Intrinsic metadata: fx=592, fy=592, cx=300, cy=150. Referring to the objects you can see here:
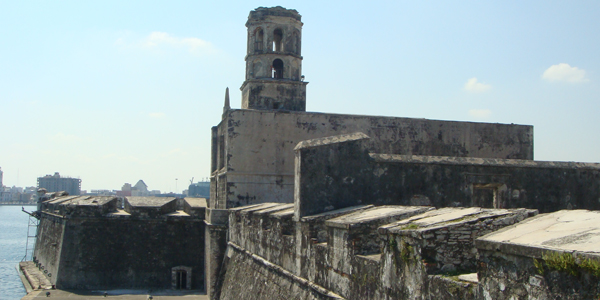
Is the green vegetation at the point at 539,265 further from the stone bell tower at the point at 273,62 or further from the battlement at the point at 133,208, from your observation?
the battlement at the point at 133,208

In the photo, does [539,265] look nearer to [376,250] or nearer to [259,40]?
[376,250]

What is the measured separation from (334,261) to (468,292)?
9.98ft

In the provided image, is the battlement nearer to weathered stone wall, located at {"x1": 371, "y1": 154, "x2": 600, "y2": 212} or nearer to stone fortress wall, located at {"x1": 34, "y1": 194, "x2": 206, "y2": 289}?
stone fortress wall, located at {"x1": 34, "y1": 194, "x2": 206, "y2": 289}

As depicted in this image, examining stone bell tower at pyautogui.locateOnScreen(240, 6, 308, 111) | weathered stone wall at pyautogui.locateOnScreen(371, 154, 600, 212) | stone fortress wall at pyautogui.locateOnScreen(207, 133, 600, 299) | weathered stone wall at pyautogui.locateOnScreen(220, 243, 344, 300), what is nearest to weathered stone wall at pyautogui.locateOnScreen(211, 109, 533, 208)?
stone bell tower at pyautogui.locateOnScreen(240, 6, 308, 111)

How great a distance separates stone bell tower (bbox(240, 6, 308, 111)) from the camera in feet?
69.2

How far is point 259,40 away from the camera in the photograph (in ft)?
70.5

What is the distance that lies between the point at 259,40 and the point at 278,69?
4.10 feet

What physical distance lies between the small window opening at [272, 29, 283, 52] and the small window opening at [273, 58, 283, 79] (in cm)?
55

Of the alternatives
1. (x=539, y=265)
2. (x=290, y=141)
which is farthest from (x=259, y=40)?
(x=539, y=265)

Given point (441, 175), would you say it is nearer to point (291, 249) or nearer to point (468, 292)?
point (291, 249)

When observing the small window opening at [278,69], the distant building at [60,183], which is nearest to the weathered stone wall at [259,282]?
the small window opening at [278,69]

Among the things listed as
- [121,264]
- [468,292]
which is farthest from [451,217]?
[121,264]

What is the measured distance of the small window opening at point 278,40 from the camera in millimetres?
21670

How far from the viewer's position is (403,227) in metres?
6.07
